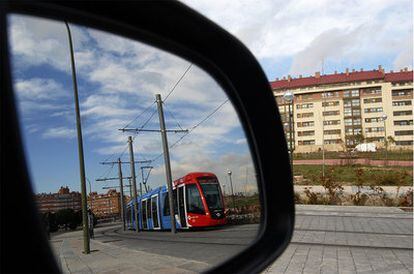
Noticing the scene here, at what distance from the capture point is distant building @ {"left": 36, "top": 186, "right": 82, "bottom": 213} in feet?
3.22

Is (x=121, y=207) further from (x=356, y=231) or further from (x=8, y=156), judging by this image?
(x=356, y=231)

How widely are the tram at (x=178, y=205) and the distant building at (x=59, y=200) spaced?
12.2 inches

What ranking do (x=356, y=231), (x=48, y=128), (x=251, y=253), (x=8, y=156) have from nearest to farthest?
(x=8, y=156)
(x=48, y=128)
(x=251, y=253)
(x=356, y=231)

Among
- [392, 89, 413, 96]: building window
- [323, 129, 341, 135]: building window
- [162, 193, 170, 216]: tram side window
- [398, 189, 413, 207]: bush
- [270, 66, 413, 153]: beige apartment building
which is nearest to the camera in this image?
[162, 193, 170, 216]: tram side window

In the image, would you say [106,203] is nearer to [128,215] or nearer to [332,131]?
[128,215]

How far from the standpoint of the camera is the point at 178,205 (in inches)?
59.6

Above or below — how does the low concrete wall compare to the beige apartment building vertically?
below

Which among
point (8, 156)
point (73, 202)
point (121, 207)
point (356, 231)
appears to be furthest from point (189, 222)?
point (356, 231)

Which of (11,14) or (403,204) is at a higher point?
(11,14)

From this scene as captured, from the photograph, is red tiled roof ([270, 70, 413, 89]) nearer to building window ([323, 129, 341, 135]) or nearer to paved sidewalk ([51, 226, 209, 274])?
building window ([323, 129, 341, 135])

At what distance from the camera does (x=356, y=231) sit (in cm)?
1228

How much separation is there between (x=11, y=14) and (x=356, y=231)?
12346 millimetres

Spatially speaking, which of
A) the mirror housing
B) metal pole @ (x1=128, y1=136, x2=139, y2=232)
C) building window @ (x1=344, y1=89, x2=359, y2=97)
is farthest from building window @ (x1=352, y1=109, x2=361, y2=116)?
metal pole @ (x1=128, y1=136, x2=139, y2=232)

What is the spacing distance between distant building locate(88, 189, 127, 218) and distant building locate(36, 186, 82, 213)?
0.06 metres
